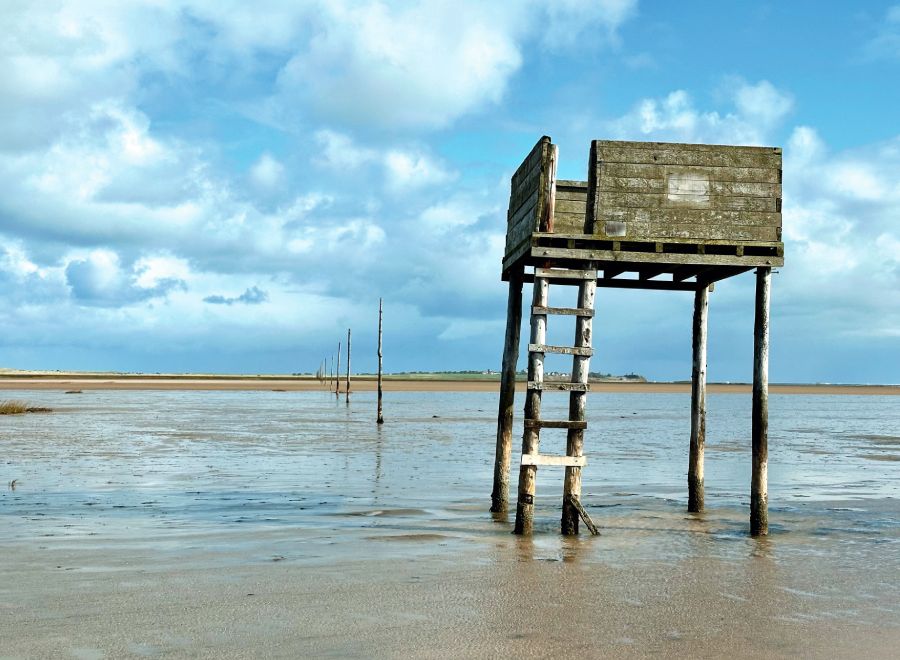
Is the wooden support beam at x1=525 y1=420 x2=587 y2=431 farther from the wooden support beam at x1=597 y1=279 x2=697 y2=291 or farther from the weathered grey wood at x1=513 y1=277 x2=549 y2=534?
the wooden support beam at x1=597 y1=279 x2=697 y2=291

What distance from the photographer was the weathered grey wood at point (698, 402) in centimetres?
1708

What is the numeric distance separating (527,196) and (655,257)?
237 centimetres

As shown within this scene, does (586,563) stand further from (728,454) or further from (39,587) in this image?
(728,454)

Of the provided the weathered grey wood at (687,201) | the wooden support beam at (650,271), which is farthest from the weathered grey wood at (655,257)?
the wooden support beam at (650,271)

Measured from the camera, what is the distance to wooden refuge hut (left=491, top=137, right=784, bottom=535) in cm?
1367

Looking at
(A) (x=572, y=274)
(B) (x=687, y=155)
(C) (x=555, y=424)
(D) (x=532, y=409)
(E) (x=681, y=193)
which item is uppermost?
(B) (x=687, y=155)

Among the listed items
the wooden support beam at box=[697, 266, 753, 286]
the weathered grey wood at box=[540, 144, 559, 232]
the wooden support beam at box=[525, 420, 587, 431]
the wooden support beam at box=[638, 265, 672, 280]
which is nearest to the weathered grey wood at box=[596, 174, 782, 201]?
the weathered grey wood at box=[540, 144, 559, 232]

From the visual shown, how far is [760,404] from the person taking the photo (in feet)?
48.5

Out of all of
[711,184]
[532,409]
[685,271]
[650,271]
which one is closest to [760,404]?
[685,271]

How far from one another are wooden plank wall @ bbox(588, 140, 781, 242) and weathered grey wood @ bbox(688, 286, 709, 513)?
10.1ft

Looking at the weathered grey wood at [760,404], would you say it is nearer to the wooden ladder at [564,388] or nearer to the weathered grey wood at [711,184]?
the weathered grey wood at [711,184]

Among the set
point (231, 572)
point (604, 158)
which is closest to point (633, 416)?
point (604, 158)

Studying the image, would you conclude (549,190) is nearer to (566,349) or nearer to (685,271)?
(566,349)

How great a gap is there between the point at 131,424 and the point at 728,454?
27.5 meters
